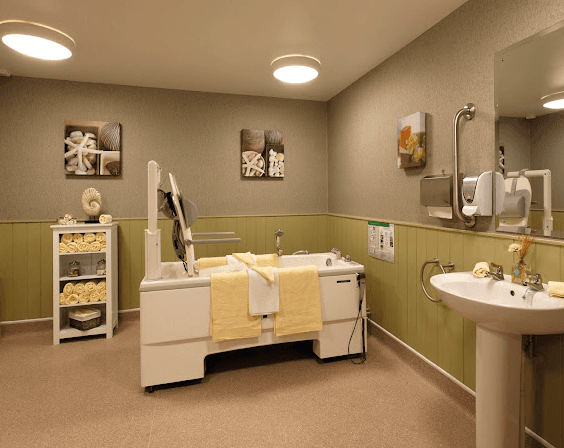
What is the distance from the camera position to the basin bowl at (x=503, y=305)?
Result: 132cm

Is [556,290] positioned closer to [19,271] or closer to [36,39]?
[36,39]

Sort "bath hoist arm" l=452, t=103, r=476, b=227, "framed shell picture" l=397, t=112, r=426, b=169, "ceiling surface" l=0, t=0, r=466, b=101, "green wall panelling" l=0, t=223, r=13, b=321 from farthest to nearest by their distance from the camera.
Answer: "green wall panelling" l=0, t=223, r=13, b=321
"framed shell picture" l=397, t=112, r=426, b=169
"ceiling surface" l=0, t=0, r=466, b=101
"bath hoist arm" l=452, t=103, r=476, b=227

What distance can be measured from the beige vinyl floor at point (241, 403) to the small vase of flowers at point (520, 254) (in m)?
0.85

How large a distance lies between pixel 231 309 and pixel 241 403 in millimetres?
583

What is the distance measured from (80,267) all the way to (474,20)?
374 cm

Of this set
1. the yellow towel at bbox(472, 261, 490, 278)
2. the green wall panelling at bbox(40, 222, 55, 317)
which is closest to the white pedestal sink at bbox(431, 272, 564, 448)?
the yellow towel at bbox(472, 261, 490, 278)

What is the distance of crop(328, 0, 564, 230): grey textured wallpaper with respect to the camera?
6.40ft

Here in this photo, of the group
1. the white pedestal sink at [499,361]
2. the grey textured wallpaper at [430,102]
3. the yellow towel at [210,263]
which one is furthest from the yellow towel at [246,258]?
the white pedestal sink at [499,361]

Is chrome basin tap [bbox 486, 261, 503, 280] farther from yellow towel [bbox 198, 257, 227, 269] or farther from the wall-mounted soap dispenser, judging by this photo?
yellow towel [bbox 198, 257, 227, 269]

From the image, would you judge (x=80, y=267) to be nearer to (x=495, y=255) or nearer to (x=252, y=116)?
(x=252, y=116)

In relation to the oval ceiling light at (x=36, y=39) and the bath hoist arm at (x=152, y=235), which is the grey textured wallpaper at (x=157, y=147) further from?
the bath hoist arm at (x=152, y=235)

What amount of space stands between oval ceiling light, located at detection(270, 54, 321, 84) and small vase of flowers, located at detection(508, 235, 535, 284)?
1.99 metres

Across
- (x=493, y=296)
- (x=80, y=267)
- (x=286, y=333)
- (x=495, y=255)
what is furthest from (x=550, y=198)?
(x=80, y=267)

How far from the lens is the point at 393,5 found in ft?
7.11
